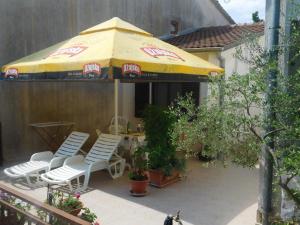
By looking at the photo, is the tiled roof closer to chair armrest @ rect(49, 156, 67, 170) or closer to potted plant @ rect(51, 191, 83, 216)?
chair armrest @ rect(49, 156, 67, 170)

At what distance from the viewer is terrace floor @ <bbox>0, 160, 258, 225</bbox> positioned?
5664mm

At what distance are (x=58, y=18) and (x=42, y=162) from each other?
480 cm

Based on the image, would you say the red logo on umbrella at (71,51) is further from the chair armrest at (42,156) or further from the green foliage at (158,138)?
the chair armrest at (42,156)

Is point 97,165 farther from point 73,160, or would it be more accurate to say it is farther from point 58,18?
point 58,18

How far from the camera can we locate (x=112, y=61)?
20.6 feet

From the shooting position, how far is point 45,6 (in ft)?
33.6

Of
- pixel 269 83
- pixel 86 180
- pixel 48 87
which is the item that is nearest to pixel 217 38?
pixel 48 87

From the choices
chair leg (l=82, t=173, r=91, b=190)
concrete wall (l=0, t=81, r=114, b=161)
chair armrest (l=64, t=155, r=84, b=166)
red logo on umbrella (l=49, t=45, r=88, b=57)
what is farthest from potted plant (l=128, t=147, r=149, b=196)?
concrete wall (l=0, t=81, r=114, b=161)

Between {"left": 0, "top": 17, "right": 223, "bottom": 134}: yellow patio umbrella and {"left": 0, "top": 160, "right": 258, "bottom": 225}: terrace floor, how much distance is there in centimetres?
228

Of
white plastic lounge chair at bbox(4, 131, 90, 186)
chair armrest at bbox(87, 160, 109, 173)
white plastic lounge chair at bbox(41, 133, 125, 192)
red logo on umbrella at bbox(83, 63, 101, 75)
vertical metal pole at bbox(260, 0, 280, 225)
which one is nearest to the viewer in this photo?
vertical metal pole at bbox(260, 0, 280, 225)

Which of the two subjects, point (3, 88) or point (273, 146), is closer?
point (273, 146)

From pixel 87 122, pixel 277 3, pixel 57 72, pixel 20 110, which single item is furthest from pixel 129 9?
pixel 277 3

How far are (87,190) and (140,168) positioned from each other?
123cm

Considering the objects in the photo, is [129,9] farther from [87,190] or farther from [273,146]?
[273,146]
